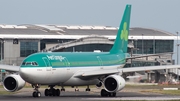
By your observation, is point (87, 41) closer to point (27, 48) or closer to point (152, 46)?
point (27, 48)

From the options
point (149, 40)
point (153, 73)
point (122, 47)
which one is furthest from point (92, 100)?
point (149, 40)

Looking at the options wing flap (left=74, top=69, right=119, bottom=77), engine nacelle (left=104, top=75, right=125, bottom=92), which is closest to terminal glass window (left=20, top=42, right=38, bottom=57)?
wing flap (left=74, top=69, right=119, bottom=77)

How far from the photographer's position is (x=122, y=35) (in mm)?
63719

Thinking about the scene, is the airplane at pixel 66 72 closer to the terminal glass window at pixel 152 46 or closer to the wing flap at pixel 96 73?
the wing flap at pixel 96 73

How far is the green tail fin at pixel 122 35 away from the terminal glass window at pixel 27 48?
71414 mm

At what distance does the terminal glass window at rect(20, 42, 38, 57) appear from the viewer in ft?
439

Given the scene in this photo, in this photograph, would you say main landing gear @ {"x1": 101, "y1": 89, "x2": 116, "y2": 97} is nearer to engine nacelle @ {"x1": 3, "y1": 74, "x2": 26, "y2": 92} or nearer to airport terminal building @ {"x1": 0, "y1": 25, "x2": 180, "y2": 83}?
engine nacelle @ {"x1": 3, "y1": 74, "x2": 26, "y2": 92}

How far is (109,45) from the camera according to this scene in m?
134

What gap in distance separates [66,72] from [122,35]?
11.9 m

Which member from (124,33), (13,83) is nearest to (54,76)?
(13,83)

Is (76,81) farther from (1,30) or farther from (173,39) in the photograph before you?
(173,39)

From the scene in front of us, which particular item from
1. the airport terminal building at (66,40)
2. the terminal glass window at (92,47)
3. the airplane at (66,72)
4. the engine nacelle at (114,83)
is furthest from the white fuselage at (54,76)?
the terminal glass window at (92,47)

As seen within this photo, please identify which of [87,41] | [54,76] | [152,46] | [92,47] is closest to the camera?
[54,76]

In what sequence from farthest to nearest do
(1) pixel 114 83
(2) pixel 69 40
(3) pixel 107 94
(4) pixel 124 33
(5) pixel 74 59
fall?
(2) pixel 69 40 → (4) pixel 124 33 → (5) pixel 74 59 → (3) pixel 107 94 → (1) pixel 114 83
